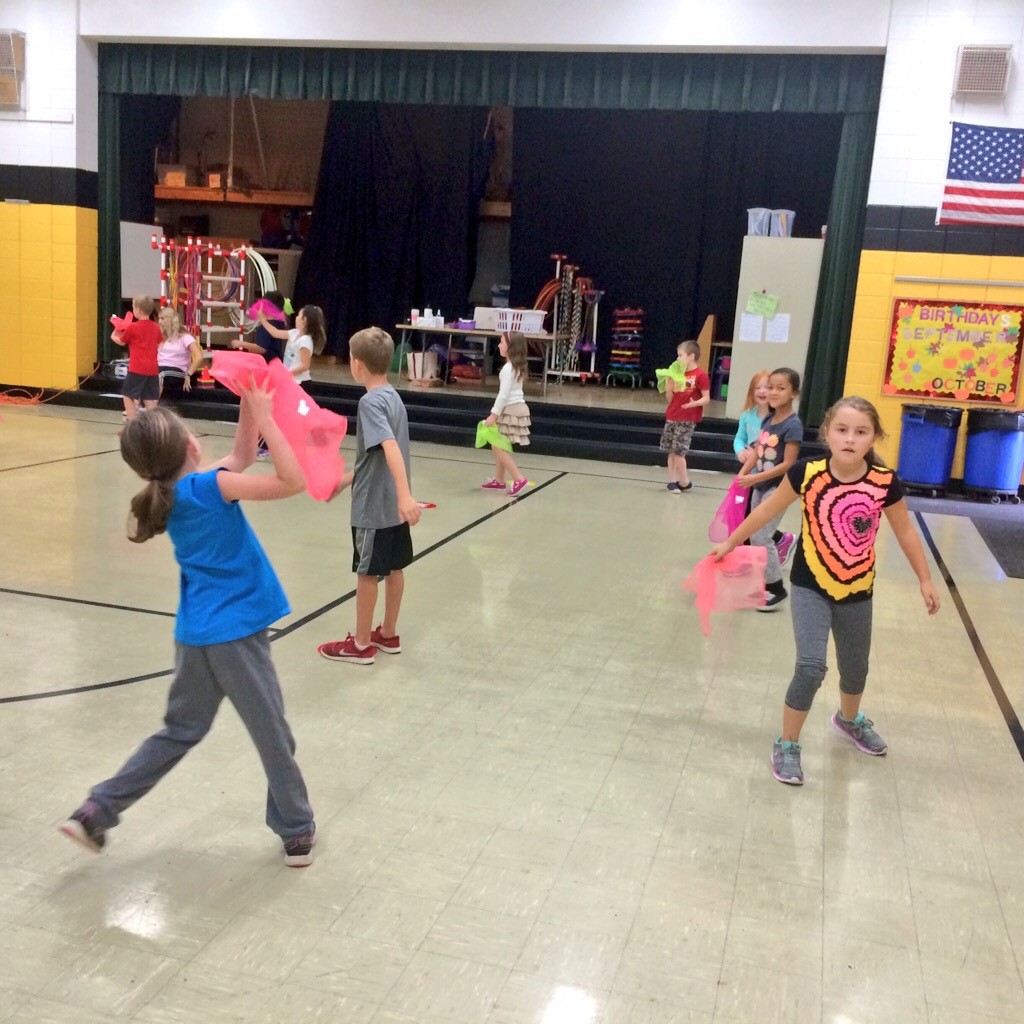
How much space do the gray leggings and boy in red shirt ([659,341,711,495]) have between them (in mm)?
4929

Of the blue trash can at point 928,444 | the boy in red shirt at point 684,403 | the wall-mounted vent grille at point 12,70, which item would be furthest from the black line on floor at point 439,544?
the wall-mounted vent grille at point 12,70

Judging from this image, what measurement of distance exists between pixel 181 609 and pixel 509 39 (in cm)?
892

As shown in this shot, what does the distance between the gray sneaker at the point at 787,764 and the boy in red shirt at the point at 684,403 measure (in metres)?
5.02

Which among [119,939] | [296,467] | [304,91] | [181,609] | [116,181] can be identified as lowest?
[119,939]

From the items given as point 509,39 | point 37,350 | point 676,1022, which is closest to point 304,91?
point 509,39

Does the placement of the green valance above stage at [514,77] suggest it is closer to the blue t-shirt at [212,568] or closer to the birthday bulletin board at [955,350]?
the birthday bulletin board at [955,350]

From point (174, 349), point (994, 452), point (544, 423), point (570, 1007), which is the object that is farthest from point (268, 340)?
point (570, 1007)

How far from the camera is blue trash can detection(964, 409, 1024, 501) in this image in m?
9.03

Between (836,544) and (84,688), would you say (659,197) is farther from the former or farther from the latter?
(84,688)

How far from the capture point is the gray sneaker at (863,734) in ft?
11.9

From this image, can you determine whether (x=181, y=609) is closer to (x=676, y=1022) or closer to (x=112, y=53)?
(x=676, y=1022)

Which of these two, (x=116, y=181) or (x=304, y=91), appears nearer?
(x=304, y=91)

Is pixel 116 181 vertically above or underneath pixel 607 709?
above

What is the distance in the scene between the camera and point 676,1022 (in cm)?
220
